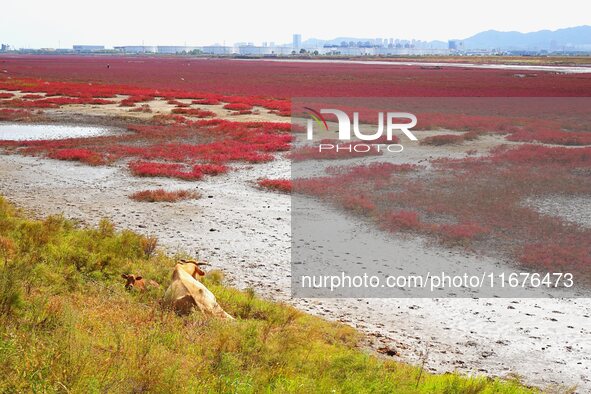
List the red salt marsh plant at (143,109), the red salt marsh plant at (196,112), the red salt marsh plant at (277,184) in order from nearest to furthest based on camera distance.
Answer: the red salt marsh plant at (277,184) → the red salt marsh plant at (196,112) → the red salt marsh plant at (143,109)

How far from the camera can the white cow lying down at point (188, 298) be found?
807 cm

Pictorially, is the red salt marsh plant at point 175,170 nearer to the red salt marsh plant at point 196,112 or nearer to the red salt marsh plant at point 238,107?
the red salt marsh plant at point 196,112

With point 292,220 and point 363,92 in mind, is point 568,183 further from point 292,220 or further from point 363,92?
point 363,92

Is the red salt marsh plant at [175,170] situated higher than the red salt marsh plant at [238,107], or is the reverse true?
the red salt marsh plant at [238,107]

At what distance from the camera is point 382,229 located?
592 inches

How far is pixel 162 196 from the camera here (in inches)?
680

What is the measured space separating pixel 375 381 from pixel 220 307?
304 cm

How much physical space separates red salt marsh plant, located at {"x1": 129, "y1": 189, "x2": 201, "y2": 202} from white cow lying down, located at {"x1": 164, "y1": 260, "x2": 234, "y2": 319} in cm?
887

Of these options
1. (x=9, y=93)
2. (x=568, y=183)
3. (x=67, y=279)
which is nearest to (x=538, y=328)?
(x=67, y=279)

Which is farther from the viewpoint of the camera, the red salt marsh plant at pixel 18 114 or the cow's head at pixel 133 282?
the red salt marsh plant at pixel 18 114

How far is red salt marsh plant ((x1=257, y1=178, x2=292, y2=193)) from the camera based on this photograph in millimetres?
18875

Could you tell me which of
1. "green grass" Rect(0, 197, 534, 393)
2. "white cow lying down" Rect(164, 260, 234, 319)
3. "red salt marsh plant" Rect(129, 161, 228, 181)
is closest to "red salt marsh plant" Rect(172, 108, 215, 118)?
"red salt marsh plant" Rect(129, 161, 228, 181)

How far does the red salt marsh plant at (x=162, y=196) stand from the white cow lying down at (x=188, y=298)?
8868 mm

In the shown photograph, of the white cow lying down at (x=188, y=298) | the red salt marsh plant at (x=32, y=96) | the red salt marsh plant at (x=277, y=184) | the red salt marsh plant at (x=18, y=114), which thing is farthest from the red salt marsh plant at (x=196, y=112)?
the white cow lying down at (x=188, y=298)
